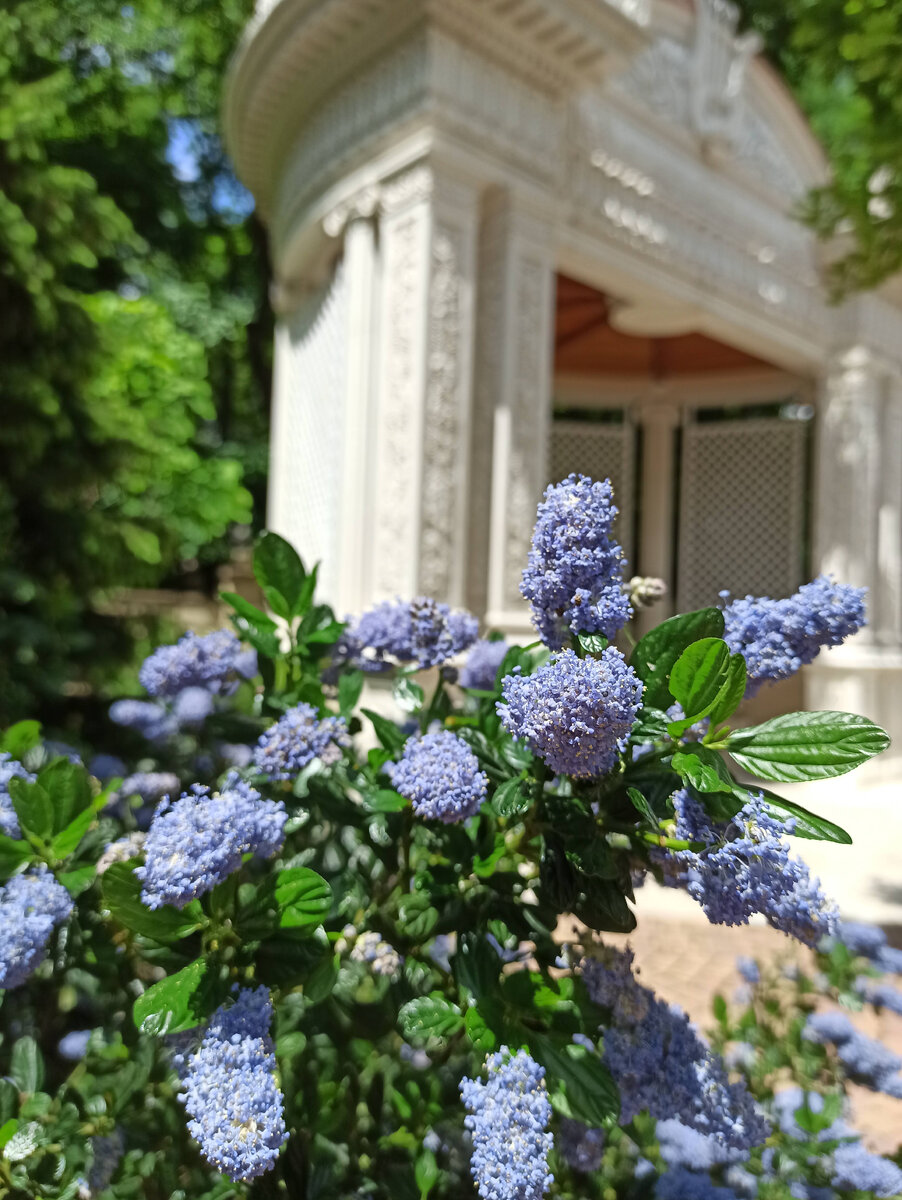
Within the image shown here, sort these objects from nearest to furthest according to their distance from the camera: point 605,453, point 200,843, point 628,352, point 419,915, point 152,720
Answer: point 200,843
point 419,915
point 152,720
point 628,352
point 605,453

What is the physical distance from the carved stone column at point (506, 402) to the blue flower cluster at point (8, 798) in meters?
3.59

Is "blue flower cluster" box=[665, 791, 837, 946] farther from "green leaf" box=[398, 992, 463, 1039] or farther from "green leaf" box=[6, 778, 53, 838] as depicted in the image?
"green leaf" box=[6, 778, 53, 838]

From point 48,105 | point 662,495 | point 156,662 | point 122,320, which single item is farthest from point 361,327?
point 122,320

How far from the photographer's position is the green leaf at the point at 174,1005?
0.88 meters

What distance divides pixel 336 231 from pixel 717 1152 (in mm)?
5091

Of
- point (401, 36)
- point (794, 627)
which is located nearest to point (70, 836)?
point (794, 627)

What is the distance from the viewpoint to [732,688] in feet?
2.77

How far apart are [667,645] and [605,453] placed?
29.2 ft

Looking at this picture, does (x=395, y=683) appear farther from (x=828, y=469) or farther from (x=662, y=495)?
(x=662, y=495)

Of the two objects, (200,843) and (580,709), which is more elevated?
(580,709)

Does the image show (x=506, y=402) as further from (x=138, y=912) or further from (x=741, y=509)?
(x=741, y=509)

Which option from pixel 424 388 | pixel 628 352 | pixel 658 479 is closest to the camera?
pixel 424 388

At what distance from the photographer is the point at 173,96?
41.1 ft

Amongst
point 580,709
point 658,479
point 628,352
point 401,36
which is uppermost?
point 401,36
